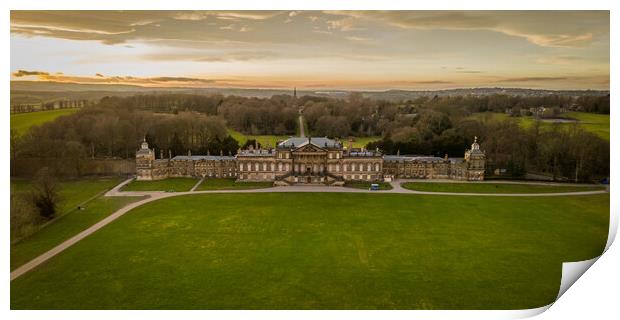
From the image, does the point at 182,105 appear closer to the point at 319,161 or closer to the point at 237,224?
the point at 319,161

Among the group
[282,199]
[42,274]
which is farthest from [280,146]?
[42,274]

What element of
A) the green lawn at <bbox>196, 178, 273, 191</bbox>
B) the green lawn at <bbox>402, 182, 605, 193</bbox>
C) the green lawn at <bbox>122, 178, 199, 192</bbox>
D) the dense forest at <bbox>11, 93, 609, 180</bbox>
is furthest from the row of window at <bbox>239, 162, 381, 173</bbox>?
the green lawn at <bbox>122, 178, 199, 192</bbox>

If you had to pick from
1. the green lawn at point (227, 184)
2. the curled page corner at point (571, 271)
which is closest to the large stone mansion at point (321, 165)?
the green lawn at point (227, 184)

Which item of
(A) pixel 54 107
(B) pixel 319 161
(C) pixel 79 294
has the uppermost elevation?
(A) pixel 54 107

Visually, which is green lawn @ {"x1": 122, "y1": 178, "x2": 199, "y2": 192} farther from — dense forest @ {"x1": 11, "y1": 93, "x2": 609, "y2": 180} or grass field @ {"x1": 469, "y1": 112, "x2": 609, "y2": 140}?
grass field @ {"x1": 469, "y1": 112, "x2": 609, "y2": 140}

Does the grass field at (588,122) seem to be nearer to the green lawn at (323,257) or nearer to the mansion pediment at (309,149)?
the green lawn at (323,257)

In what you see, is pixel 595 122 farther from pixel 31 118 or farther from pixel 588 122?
pixel 31 118
